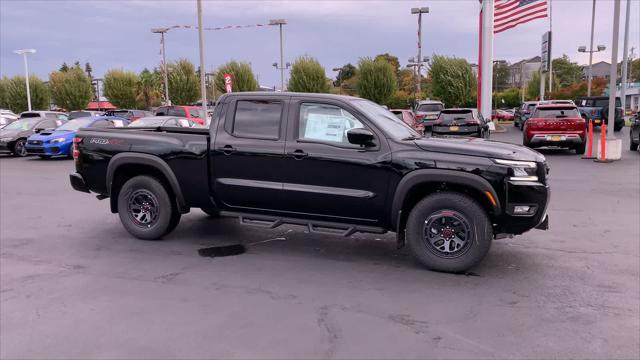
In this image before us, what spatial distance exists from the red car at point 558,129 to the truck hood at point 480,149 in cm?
1215

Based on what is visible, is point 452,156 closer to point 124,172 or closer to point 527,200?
point 527,200

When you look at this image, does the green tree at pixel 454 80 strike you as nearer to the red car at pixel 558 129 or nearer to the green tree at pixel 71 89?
the red car at pixel 558 129

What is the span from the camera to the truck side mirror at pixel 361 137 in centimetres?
554

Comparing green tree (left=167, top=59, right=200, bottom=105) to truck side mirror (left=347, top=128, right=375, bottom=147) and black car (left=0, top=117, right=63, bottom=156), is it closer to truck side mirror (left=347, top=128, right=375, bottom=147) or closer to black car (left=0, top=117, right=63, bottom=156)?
black car (left=0, top=117, right=63, bottom=156)

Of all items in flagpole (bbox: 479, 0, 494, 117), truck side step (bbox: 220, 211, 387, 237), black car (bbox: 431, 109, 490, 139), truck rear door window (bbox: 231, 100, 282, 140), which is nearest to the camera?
truck side step (bbox: 220, 211, 387, 237)

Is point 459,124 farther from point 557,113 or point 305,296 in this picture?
point 305,296

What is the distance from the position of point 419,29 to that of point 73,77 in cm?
3187

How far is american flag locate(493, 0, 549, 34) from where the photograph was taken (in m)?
22.7

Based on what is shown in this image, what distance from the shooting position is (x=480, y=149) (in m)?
5.39

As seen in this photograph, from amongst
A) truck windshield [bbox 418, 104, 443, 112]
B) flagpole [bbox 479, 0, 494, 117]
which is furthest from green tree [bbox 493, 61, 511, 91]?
flagpole [bbox 479, 0, 494, 117]

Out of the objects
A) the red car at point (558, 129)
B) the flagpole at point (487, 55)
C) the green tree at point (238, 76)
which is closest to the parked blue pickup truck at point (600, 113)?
the flagpole at point (487, 55)

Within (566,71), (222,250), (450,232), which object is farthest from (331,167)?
(566,71)

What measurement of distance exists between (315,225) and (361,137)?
112cm

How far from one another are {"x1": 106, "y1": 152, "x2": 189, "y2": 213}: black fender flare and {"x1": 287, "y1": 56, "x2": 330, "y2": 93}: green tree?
1531 inches
